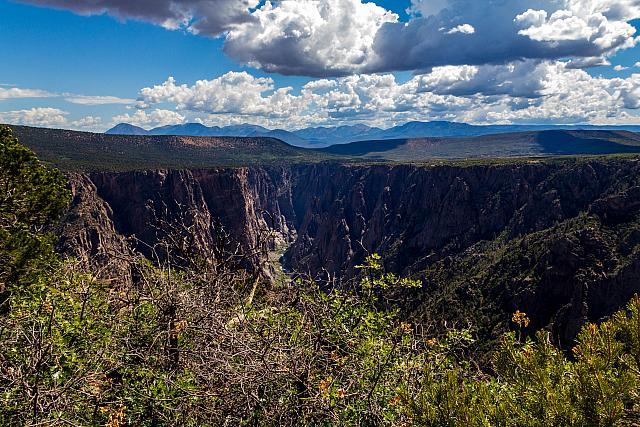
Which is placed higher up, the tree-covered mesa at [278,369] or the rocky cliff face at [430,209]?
the tree-covered mesa at [278,369]

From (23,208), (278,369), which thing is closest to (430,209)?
(23,208)

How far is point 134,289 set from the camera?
451 inches

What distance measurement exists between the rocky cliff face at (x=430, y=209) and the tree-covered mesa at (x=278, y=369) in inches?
2331

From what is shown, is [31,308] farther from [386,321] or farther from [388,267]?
[388,267]

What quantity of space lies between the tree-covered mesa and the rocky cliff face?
5920 centimetres

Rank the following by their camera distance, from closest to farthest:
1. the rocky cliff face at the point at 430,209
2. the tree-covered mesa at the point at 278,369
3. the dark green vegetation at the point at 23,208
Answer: the tree-covered mesa at the point at 278,369 → the dark green vegetation at the point at 23,208 → the rocky cliff face at the point at 430,209

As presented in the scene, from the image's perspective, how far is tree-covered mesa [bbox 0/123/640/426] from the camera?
5.15 meters

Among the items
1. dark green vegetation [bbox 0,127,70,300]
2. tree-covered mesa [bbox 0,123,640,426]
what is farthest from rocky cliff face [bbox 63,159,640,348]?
tree-covered mesa [bbox 0,123,640,426]

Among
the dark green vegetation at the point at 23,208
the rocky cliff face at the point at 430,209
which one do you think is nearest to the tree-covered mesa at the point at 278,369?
the dark green vegetation at the point at 23,208

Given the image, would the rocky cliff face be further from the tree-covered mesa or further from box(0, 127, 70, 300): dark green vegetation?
the tree-covered mesa

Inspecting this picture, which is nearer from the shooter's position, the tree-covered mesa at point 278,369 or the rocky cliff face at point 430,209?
the tree-covered mesa at point 278,369

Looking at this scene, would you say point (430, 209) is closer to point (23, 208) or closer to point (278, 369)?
point (23, 208)

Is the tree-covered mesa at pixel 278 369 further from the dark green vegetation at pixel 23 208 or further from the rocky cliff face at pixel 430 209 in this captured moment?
the rocky cliff face at pixel 430 209

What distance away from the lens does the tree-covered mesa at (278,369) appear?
5.15m
